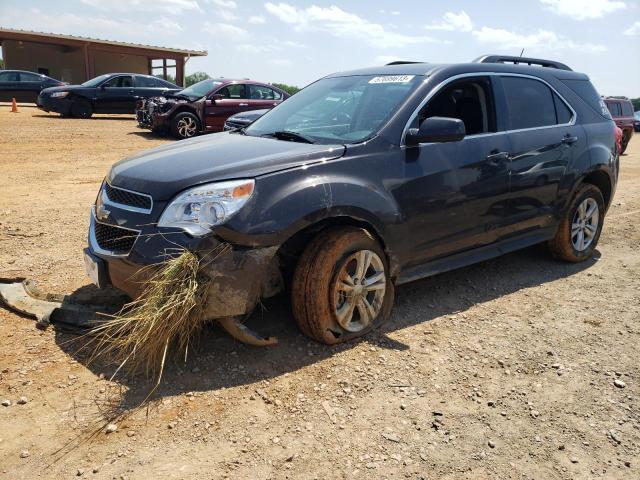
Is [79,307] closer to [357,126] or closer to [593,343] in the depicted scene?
[357,126]

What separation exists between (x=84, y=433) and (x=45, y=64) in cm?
3407

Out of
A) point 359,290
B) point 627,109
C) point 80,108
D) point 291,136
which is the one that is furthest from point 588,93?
point 80,108

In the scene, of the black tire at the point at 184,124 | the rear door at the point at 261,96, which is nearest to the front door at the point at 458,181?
the black tire at the point at 184,124

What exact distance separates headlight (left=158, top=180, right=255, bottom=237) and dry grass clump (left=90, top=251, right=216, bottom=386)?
0.62 feet

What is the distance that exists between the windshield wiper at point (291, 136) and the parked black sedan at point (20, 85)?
2213cm

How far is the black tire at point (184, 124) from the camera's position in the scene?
47.7 feet

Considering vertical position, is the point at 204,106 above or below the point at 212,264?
above

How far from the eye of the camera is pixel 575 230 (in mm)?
5426

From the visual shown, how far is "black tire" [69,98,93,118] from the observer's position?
18.6m

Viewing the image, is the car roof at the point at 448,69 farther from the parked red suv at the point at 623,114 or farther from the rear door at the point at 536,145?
the parked red suv at the point at 623,114

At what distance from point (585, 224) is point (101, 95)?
17115 millimetres

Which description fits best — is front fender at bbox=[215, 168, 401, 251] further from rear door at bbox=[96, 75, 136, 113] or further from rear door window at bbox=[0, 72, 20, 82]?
rear door window at bbox=[0, 72, 20, 82]

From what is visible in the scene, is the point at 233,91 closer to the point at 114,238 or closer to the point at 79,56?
the point at 114,238

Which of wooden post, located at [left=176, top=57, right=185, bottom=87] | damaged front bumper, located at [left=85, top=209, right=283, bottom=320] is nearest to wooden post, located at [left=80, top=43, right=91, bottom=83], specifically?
wooden post, located at [left=176, top=57, right=185, bottom=87]
